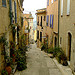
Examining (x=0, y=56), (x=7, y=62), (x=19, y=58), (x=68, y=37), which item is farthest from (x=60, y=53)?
(x=0, y=56)

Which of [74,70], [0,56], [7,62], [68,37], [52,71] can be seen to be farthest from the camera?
[68,37]

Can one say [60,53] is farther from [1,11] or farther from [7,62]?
[1,11]

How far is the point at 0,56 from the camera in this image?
6.00m

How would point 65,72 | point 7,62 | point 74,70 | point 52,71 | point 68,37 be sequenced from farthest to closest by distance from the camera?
point 68,37 < point 52,71 < point 65,72 < point 74,70 < point 7,62

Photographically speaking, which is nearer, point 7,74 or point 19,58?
point 7,74

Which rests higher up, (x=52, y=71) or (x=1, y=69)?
(x=1, y=69)

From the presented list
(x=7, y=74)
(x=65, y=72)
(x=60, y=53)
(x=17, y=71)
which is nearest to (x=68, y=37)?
(x=60, y=53)

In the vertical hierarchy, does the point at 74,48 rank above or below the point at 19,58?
above

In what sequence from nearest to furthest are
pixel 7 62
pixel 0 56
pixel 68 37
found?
1. pixel 0 56
2. pixel 7 62
3. pixel 68 37

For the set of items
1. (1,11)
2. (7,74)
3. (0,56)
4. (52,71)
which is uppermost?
(1,11)

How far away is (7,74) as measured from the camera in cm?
623

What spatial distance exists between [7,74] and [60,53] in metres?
4.89

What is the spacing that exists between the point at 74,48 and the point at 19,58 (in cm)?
373

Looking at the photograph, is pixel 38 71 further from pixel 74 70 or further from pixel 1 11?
pixel 1 11
